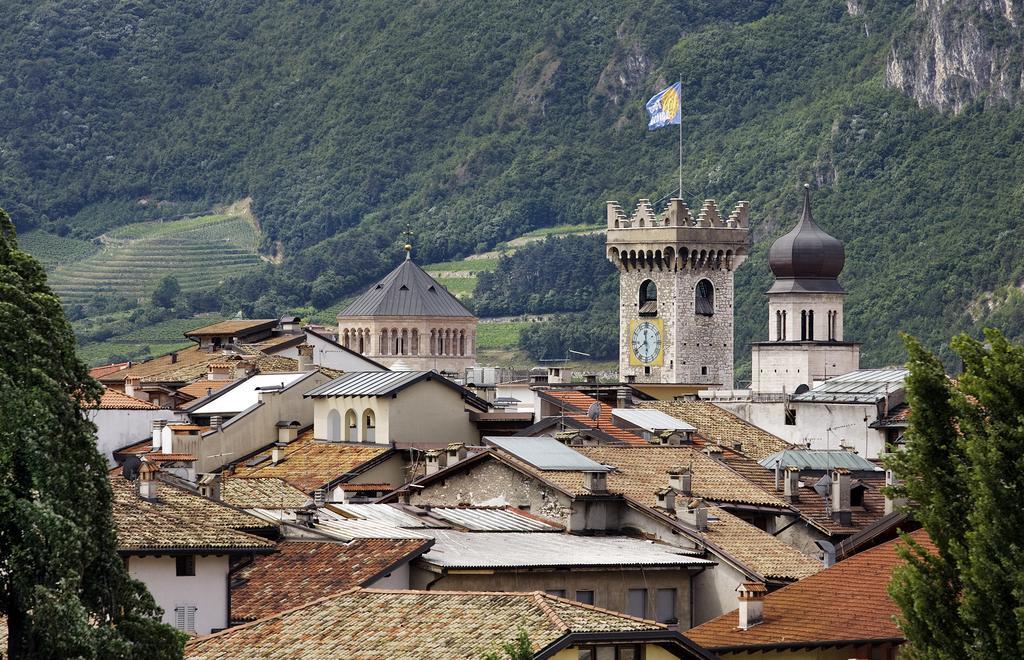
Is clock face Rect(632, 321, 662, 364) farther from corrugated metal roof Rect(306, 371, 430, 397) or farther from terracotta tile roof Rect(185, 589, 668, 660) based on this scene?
terracotta tile roof Rect(185, 589, 668, 660)

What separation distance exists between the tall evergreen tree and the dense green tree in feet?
28.6

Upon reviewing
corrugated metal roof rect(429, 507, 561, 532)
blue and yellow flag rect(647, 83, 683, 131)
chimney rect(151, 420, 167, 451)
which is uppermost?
blue and yellow flag rect(647, 83, 683, 131)

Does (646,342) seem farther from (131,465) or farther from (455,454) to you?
(455,454)

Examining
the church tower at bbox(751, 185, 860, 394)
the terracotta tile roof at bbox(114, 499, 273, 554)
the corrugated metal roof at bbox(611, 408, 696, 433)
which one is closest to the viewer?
the terracotta tile roof at bbox(114, 499, 273, 554)

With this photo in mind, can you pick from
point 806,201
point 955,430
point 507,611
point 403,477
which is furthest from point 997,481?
point 806,201

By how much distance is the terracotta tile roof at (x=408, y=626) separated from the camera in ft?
105

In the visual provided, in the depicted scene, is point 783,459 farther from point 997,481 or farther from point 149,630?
point 149,630

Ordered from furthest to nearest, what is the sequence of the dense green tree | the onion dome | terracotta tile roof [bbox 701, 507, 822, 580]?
1. the onion dome
2. terracotta tile roof [bbox 701, 507, 822, 580]
3. the dense green tree

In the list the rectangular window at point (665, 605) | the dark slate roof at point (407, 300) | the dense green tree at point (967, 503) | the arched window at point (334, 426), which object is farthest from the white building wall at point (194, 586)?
the dark slate roof at point (407, 300)

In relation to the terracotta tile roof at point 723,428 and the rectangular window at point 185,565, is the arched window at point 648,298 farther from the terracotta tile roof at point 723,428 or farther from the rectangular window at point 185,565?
the rectangular window at point 185,565

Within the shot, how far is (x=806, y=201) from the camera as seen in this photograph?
142 meters

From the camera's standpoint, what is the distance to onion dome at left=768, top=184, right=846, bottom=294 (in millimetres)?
137125

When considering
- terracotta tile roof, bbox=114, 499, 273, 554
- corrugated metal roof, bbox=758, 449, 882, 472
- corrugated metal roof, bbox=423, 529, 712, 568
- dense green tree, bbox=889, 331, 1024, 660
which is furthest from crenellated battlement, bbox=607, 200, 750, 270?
dense green tree, bbox=889, 331, 1024, 660

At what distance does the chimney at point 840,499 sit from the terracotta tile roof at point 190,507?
15874mm
